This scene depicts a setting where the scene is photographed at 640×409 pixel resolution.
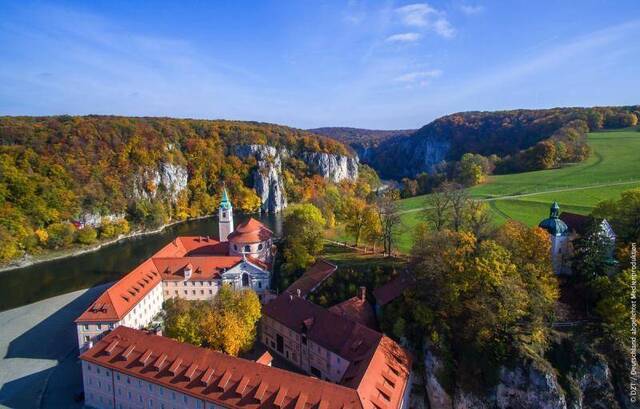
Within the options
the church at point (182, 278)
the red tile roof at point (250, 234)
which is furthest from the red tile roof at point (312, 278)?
the red tile roof at point (250, 234)

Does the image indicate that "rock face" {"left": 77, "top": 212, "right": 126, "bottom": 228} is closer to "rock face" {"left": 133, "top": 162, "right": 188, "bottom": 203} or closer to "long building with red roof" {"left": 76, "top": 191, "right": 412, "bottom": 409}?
"rock face" {"left": 133, "top": 162, "right": 188, "bottom": 203}

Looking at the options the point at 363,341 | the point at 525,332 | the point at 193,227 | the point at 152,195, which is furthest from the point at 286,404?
the point at 152,195

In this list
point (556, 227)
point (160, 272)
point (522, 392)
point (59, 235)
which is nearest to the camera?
point (522, 392)

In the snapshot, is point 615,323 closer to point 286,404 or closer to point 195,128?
point 286,404

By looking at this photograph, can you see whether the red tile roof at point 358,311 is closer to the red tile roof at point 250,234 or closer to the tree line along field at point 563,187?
the tree line along field at point 563,187

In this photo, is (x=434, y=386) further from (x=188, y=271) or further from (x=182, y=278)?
(x=182, y=278)

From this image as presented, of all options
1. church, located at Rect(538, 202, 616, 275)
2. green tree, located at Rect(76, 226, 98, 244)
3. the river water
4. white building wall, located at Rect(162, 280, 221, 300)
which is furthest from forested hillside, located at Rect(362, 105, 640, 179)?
green tree, located at Rect(76, 226, 98, 244)

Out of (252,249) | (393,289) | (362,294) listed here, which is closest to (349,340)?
(362,294)
